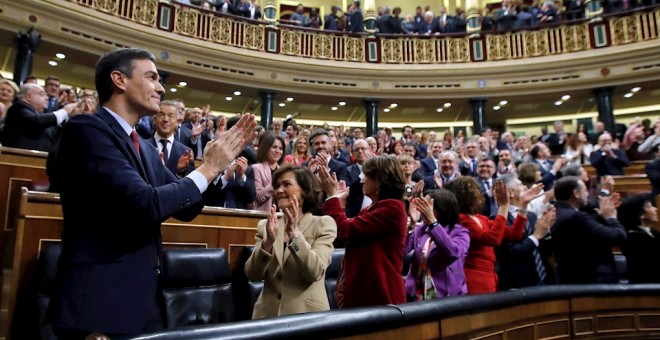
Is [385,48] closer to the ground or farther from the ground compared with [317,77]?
farther from the ground

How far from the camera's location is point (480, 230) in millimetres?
2004

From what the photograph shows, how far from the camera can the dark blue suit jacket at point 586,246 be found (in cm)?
217

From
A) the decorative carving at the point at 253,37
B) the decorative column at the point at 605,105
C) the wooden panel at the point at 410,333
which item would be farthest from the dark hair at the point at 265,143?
the decorative column at the point at 605,105

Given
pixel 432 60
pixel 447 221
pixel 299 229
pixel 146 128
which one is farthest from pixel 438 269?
pixel 432 60

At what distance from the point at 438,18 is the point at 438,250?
9579 millimetres

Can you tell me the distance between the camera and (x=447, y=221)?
6.40 ft

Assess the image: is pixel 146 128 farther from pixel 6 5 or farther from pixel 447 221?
pixel 6 5

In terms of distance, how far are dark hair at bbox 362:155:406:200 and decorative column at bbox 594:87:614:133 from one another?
8631 mm

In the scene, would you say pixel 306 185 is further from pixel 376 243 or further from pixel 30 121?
pixel 30 121

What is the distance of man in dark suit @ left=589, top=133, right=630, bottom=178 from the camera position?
5.07 metres

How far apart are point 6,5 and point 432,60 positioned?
7.54m

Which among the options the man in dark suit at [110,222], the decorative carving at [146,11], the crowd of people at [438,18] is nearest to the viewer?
the man in dark suit at [110,222]

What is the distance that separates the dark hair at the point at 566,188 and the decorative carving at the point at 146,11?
735 cm

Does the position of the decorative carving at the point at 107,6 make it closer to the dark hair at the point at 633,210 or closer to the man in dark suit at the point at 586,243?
the man in dark suit at the point at 586,243
